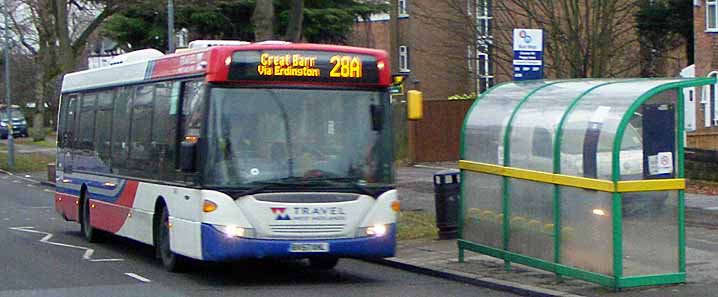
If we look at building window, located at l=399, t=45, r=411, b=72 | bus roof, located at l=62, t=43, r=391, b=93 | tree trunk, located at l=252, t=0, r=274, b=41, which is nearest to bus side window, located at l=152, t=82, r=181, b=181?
bus roof, located at l=62, t=43, r=391, b=93

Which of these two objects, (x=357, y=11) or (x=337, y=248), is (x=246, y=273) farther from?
(x=357, y=11)

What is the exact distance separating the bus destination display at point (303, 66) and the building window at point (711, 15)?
2688cm

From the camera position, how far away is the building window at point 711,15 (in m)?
38.9

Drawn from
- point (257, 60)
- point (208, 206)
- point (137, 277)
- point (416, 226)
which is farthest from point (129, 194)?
point (416, 226)

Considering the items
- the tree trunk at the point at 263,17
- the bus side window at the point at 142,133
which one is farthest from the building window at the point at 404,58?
the bus side window at the point at 142,133

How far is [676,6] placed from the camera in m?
42.7

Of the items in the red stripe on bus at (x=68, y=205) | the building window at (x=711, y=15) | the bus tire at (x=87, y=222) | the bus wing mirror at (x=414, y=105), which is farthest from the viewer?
the building window at (x=711, y=15)

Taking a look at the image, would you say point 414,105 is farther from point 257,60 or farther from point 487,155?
point 257,60

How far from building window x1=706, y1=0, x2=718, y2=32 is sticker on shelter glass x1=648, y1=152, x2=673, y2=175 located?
2762 centimetres

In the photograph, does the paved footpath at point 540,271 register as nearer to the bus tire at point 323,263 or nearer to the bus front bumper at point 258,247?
the bus tire at point 323,263

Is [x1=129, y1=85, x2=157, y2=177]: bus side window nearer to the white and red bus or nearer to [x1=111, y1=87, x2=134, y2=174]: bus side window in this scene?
[x1=111, y1=87, x2=134, y2=174]: bus side window

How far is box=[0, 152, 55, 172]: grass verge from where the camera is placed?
47103mm

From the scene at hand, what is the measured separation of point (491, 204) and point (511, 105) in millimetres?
1202

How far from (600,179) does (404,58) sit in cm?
4504
